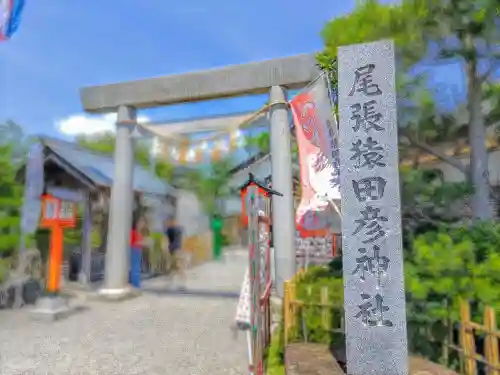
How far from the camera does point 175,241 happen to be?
1883cm

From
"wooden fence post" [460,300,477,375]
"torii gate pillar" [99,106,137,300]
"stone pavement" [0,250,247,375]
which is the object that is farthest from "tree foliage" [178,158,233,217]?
"wooden fence post" [460,300,477,375]

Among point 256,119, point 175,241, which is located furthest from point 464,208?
point 175,241

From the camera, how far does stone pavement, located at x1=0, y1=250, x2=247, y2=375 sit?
19.7 ft

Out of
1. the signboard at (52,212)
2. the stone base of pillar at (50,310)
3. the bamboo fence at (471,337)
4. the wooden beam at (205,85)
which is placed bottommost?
the stone base of pillar at (50,310)

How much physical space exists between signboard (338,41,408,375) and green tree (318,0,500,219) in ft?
5.93

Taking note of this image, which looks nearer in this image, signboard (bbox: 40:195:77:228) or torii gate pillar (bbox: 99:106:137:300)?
signboard (bbox: 40:195:77:228)

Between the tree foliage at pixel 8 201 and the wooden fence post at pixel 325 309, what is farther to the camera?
the tree foliage at pixel 8 201

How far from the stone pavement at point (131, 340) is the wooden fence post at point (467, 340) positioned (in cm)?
302

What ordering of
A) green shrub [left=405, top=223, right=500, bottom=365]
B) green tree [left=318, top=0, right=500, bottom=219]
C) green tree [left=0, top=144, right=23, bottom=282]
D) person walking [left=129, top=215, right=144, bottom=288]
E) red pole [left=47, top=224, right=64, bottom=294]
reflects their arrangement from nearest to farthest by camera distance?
green shrub [left=405, top=223, right=500, bottom=365] → green tree [left=318, top=0, right=500, bottom=219] → red pole [left=47, top=224, right=64, bottom=294] → green tree [left=0, top=144, right=23, bottom=282] → person walking [left=129, top=215, right=144, bottom=288]

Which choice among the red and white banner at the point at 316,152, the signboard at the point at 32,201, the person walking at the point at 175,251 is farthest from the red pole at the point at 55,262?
the person walking at the point at 175,251

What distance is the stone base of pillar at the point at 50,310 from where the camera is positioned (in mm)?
8891

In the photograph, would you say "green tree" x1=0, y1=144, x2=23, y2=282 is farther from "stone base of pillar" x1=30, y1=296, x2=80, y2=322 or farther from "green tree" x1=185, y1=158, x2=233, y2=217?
"green tree" x1=185, y1=158, x2=233, y2=217

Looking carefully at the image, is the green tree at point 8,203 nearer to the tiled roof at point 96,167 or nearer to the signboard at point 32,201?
the signboard at point 32,201

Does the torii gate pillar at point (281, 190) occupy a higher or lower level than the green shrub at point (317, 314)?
higher
